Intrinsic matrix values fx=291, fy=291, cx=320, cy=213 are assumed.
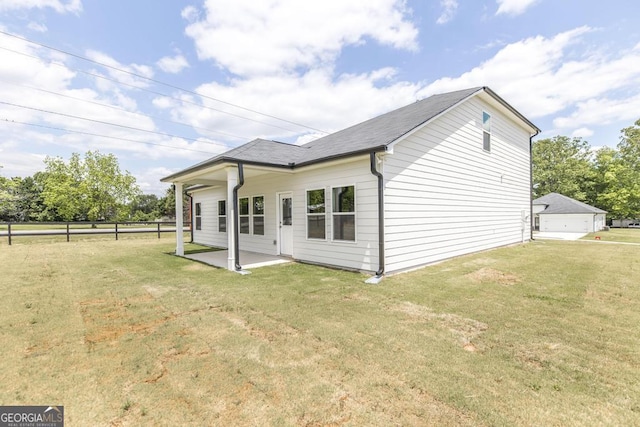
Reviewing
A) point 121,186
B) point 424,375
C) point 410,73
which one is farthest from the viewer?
point 121,186

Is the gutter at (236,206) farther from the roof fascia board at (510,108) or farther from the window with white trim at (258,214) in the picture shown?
the roof fascia board at (510,108)

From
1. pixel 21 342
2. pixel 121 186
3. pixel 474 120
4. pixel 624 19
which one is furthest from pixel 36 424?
pixel 121 186

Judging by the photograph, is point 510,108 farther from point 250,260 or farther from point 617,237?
point 617,237

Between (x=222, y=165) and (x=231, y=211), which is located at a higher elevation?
(x=222, y=165)

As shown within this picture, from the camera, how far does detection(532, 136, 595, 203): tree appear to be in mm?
33844

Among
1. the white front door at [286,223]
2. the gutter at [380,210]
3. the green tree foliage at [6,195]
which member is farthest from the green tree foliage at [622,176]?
the green tree foliage at [6,195]

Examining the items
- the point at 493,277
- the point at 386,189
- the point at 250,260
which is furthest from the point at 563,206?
the point at 250,260

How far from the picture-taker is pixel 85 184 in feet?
94.6

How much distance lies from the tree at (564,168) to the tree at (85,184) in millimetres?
48341

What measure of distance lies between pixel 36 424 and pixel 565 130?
161 feet

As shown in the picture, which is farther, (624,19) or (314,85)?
(314,85)

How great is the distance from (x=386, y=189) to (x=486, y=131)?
6.14 m

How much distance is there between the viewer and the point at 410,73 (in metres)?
13.1

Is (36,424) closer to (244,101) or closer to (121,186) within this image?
→ (244,101)
